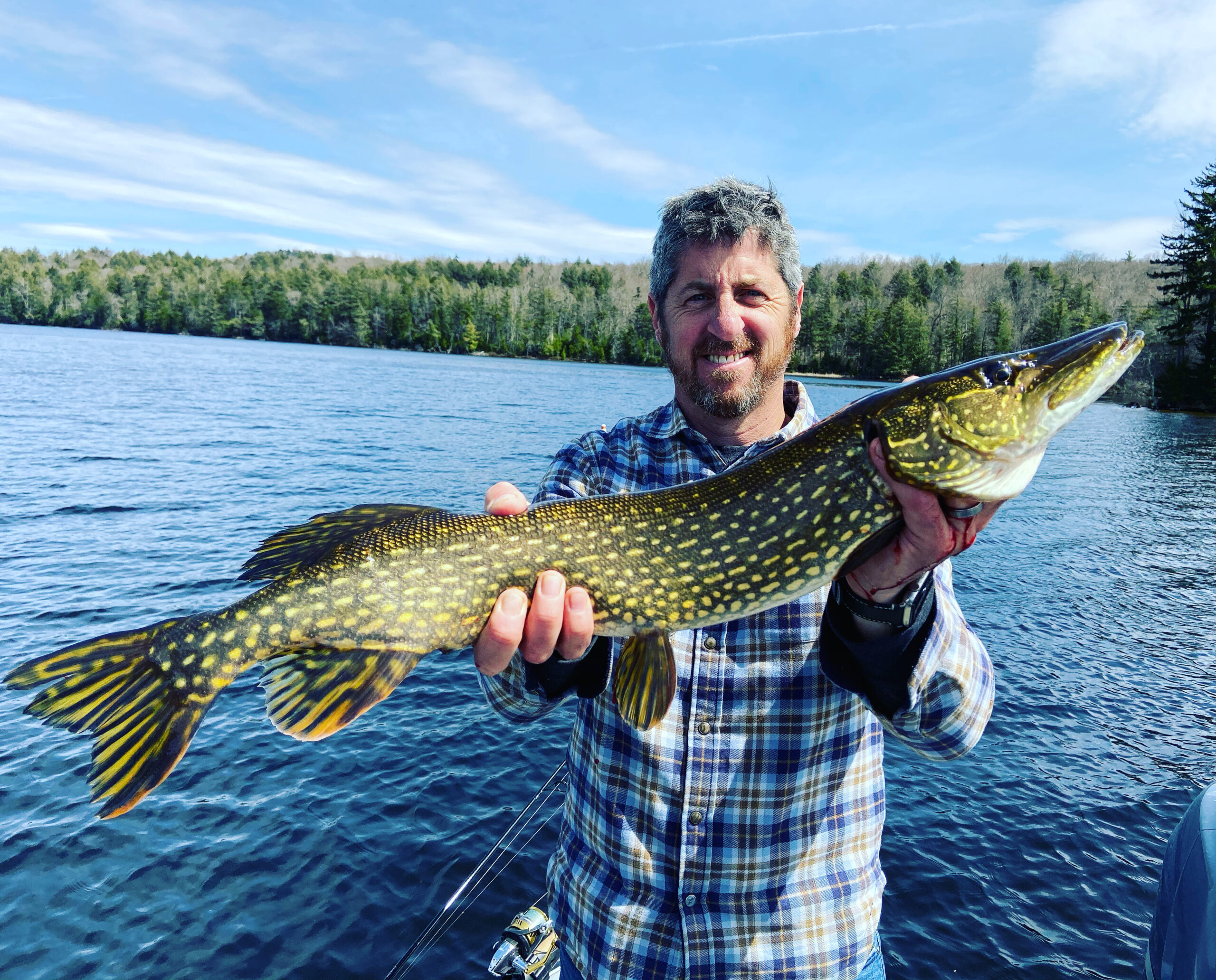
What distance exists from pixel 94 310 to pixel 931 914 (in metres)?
105

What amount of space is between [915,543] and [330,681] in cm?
180

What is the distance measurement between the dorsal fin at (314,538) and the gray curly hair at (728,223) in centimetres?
140

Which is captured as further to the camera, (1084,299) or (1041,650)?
(1084,299)

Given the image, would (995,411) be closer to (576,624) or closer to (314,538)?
(576,624)

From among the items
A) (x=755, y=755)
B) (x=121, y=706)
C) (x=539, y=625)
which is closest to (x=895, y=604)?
(x=755, y=755)

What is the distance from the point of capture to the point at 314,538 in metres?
2.42

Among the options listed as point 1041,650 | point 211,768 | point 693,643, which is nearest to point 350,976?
point 211,768

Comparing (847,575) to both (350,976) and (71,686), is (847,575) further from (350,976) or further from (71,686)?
(350,976)

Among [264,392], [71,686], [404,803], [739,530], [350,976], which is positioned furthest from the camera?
[264,392]

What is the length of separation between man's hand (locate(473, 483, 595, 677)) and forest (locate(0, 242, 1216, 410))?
72.9 metres

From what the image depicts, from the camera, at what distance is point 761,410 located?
2.74 m

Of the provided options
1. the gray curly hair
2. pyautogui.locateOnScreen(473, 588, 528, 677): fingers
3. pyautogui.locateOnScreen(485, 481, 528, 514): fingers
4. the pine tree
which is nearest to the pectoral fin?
pyautogui.locateOnScreen(473, 588, 528, 677): fingers

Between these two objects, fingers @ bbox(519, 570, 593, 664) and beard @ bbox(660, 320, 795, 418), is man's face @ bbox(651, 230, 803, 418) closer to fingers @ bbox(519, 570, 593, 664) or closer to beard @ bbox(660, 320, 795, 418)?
beard @ bbox(660, 320, 795, 418)

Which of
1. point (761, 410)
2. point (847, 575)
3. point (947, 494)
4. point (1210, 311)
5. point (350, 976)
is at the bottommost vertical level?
point (350, 976)
